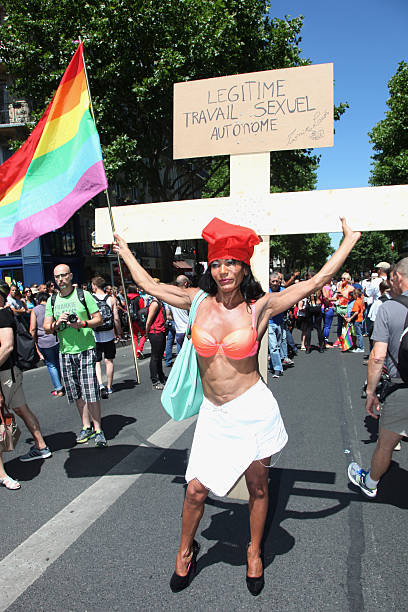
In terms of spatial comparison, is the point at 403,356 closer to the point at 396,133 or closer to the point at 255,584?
the point at 255,584

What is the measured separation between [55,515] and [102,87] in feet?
56.6

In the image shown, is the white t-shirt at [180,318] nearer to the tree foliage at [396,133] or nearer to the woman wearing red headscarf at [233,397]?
the woman wearing red headscarf at [233,397]

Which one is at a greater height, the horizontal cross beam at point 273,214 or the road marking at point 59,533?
the horizontal cross beam at point 273,214

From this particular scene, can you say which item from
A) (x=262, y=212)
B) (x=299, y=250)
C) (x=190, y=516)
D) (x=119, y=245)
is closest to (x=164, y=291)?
(x=119, y=245)

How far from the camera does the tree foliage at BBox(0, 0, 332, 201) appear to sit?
1506 cm

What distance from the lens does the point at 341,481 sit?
3.70 metres

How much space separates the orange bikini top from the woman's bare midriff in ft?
0.15

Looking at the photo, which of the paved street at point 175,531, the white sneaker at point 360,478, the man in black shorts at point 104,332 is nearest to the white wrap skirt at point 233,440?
the paved street at point 175,531

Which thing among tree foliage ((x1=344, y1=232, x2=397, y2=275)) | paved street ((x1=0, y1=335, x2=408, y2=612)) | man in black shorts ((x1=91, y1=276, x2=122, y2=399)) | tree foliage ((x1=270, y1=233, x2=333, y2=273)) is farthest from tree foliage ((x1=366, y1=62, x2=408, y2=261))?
tree foliage ((x1=344, y1=232, x2=397, y2=275))

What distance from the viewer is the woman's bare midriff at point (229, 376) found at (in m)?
2.40

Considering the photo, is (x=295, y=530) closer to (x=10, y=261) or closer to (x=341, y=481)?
(x=341, y=481)

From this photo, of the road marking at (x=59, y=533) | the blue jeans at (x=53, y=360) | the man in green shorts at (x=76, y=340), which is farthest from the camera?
the blue jeans at (x=53, y=360)

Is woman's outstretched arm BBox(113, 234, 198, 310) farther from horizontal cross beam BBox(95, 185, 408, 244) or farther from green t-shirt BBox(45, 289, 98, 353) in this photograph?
green t-shirt BBox(45, 289, 98, 353)

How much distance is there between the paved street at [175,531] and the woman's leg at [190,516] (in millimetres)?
139
